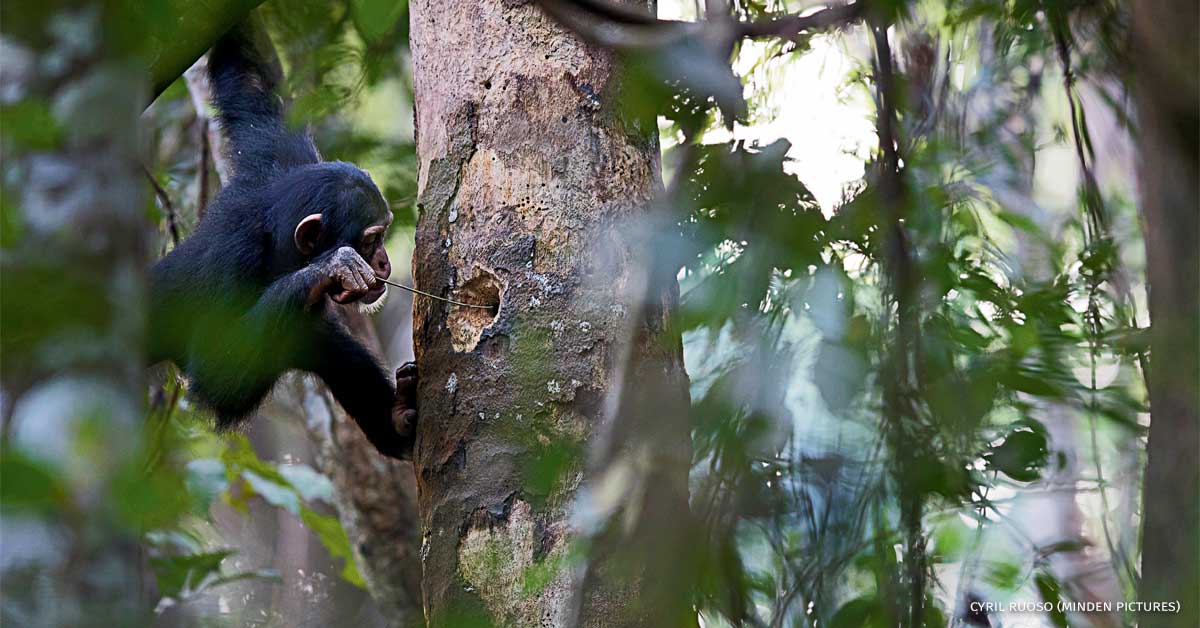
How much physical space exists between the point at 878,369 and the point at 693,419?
252 mm

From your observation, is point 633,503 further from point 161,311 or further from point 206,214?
point 206,214

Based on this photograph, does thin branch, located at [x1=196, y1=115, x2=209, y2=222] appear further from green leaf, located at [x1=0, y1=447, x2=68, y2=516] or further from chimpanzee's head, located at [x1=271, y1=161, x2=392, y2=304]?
green leaf, located at [x1=0, y1=447, x2=68, y2=516]

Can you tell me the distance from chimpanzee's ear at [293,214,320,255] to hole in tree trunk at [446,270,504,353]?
3.42ft

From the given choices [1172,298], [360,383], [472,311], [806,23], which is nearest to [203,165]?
[360,383]

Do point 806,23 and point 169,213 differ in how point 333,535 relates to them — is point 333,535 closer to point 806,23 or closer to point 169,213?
point 169,213

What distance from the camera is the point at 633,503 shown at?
5.18ft

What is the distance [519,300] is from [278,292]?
0.93m

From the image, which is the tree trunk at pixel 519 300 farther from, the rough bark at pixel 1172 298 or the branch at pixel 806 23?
the rough bark at pixel 1172 298

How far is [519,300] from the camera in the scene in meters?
2.42

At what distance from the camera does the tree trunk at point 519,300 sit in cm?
231

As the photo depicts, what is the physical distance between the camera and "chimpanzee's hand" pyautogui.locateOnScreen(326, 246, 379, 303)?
2980 mm

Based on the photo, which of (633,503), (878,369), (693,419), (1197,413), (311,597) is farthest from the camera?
(311,597)

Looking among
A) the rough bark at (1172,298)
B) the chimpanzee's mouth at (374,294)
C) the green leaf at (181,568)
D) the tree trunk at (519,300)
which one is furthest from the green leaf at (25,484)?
the green leaf at (181,568)

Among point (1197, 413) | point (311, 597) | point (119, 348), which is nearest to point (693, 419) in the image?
point (1197, 413)
